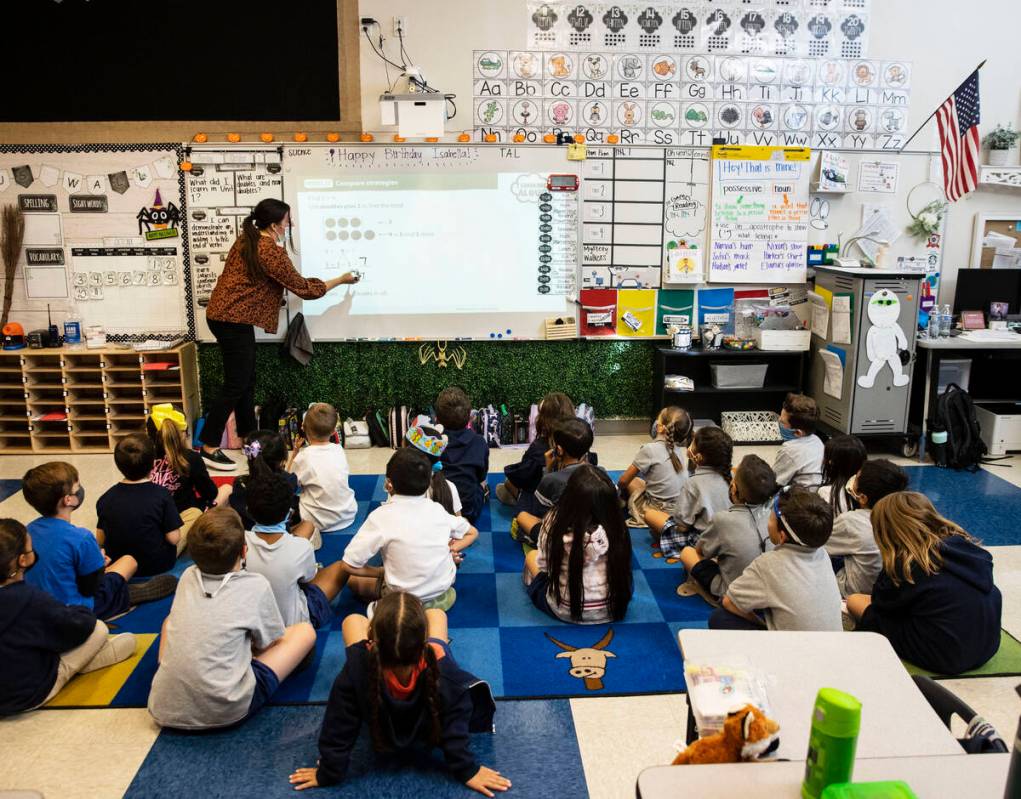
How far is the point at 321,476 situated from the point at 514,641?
1361mm

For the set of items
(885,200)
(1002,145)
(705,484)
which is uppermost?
(1002,145)

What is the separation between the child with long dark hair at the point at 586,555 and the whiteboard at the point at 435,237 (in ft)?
8.89

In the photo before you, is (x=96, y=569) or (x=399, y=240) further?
(x=399, y=240)

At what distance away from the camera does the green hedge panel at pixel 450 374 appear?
223 inches

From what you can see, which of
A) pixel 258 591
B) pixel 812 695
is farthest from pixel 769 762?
pixel 258 591

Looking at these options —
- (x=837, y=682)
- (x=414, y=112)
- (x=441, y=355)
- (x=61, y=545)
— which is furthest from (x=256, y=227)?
(x=837, y=682)

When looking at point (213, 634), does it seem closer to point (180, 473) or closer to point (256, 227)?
point (180, 473)

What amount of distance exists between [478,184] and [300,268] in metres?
1.28

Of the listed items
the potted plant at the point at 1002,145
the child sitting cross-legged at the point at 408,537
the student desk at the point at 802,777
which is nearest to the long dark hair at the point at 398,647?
the child sitting cross-legged at the point at 408,537

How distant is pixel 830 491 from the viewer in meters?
3.57

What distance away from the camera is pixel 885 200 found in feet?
18.8

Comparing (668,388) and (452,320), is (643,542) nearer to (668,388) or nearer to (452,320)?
(668,388)

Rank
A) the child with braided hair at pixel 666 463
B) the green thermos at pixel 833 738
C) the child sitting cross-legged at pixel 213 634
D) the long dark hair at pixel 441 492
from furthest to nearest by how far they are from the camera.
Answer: the child with braided hair at pixel 666 463 < the long dark hair at pixel 441 492 < the child sitting cross-legged at pixel 213 634 < the green thermos at pixel 833 738

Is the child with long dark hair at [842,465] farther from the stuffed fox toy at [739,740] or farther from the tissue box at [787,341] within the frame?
the tissue box at [787,341]
